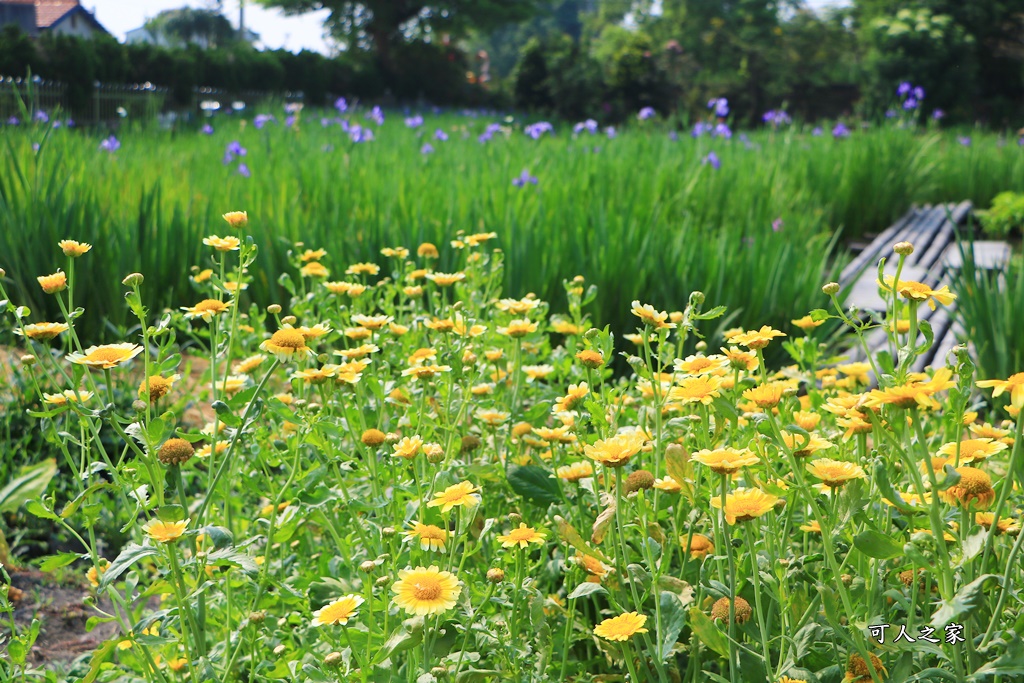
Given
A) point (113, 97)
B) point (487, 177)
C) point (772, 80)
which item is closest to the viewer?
point (487, 177)

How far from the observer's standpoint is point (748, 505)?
3.02 ft

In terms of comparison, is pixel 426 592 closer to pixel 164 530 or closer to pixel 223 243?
pixel 164 530

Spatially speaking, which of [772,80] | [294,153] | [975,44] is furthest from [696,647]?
[772,80]

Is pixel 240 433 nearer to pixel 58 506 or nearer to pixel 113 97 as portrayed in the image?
pixel 58 506

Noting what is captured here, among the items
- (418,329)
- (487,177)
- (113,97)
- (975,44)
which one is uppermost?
(975,44)

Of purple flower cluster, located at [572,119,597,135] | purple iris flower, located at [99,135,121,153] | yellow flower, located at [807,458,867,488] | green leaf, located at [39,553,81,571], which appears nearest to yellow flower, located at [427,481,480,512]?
yellow flower, located at [807,458,867,488]

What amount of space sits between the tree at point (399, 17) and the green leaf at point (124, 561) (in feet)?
85.5

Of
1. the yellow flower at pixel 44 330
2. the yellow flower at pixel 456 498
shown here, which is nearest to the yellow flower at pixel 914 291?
the yellow flower at pixel 456 498

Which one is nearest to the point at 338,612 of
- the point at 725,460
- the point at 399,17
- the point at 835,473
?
the point at 725,460

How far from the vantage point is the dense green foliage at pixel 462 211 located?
3002mm

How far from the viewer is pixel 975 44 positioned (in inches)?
738

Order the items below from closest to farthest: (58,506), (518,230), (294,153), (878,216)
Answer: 1. (58,506)
2. (518,230)
3. (294,153)
4. (878,216)

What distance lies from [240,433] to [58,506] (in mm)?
1584

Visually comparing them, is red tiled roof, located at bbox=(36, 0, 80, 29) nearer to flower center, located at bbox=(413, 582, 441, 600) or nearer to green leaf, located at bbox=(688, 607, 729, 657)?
flower center, located at bbox=(413, 582, 441, 600)
